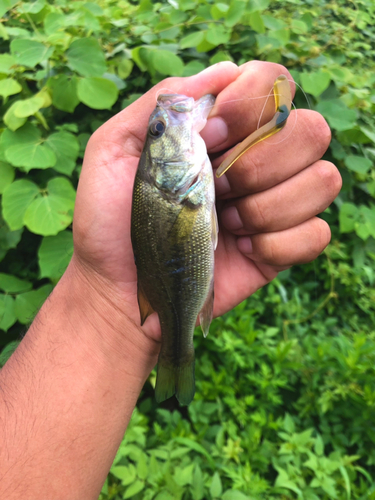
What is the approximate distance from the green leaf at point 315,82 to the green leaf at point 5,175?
176cm

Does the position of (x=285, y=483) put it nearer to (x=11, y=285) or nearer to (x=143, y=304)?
(x=143, y=304)

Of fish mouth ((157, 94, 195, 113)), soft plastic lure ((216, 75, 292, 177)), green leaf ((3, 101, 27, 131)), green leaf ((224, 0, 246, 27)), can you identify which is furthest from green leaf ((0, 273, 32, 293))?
green leaf ((224, 0, 246, 27))

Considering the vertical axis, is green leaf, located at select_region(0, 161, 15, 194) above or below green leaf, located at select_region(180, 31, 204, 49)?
→ below

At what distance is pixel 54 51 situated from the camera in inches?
72.7

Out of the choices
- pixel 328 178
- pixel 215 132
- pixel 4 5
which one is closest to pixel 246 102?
pixel 215 132

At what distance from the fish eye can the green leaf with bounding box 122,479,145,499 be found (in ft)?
5.34

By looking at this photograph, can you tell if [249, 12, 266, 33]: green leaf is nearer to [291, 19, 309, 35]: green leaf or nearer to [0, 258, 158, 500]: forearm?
[291, 19, 309, 35]: green leaf

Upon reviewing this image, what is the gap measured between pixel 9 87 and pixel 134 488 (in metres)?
2.14

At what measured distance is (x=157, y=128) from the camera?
50.4 inches

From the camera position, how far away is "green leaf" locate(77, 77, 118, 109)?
1.74m

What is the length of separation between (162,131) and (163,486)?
170 cm

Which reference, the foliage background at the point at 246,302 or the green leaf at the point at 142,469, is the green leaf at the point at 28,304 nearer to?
the foliage background at the point at 246,302

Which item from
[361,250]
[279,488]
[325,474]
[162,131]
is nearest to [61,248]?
[162,131]

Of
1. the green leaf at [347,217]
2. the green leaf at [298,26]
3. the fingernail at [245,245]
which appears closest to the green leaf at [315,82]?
the green leaf at [298,26]
